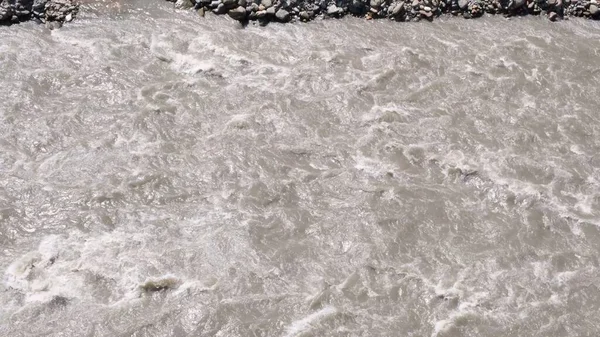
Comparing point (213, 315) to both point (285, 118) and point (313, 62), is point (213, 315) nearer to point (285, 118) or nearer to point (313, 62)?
point (285, 118)

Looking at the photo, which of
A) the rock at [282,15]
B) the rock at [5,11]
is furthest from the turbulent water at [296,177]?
the rock at [5,11]

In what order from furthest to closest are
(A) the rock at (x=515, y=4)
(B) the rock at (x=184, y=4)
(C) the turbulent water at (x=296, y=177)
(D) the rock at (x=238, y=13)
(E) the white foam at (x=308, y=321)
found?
(A) the rock at (x=515, y=4) < (B) the rock at (x=184, y=4) < (D) the rock at (x=238, y=13) < (C) the turbulent water at (x=296, y=177) < (E) the white foam at (x=308, y=321)

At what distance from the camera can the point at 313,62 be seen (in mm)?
13508

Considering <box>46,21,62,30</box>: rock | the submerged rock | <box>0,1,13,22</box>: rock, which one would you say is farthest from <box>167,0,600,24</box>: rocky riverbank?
the submerged rock

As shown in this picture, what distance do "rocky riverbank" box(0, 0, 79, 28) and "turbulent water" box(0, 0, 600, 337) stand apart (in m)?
0.30

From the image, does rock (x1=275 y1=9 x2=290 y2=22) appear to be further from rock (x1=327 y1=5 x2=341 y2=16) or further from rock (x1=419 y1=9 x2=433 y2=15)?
rock (x1=419 y1=9 x2=433 y2=15)

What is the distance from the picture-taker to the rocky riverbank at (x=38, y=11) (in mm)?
13656

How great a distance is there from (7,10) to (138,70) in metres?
3.46

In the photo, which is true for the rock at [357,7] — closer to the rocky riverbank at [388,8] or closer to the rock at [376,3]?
the rocky riverbank at [388,8]

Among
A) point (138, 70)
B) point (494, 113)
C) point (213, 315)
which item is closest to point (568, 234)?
point (494, 113)

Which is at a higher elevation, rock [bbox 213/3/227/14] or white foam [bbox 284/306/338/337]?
rock [bbox 213/3/227/14]

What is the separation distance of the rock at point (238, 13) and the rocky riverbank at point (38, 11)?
358cm

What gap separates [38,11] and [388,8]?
8105 millimetres

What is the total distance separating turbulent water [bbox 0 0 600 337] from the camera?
31.0 ft
